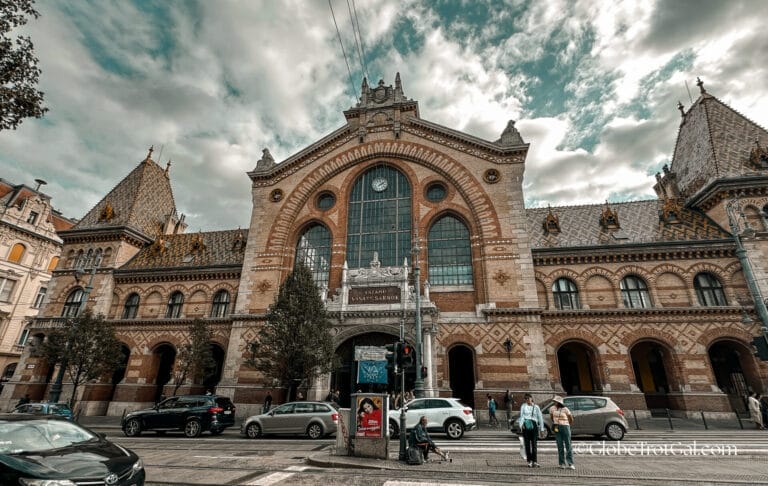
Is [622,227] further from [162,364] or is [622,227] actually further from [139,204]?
[139,204]

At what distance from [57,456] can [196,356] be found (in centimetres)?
1844

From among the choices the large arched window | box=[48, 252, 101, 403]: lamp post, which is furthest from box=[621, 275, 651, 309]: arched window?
box=[48, 252, 101, 403]: lamp post

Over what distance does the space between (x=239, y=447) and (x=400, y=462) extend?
6.54 m

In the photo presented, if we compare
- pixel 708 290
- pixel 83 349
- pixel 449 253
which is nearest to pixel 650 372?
pixel 708 290

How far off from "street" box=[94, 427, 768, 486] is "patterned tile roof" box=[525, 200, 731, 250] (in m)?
12.5

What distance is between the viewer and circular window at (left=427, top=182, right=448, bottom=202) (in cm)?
2600

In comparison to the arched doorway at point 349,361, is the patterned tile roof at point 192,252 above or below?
above

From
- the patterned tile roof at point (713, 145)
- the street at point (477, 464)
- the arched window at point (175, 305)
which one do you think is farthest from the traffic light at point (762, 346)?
the arched window at point (175, 305)

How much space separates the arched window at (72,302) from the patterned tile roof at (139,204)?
211 inches

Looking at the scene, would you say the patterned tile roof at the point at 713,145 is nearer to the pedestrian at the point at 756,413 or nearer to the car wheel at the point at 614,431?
the pedestrian at the point at 756,413

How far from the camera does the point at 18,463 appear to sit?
493cm

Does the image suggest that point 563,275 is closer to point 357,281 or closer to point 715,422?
point 715,422

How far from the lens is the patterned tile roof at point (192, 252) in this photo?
29.1 m

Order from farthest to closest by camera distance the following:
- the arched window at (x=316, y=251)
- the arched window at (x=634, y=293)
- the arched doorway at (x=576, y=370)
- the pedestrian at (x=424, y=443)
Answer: the arched window at (x=316, y=251), the arched doorway at (x=576, y=370), the arched window at (x=634, y=293), the pedestrian at (x=424, y=443)
